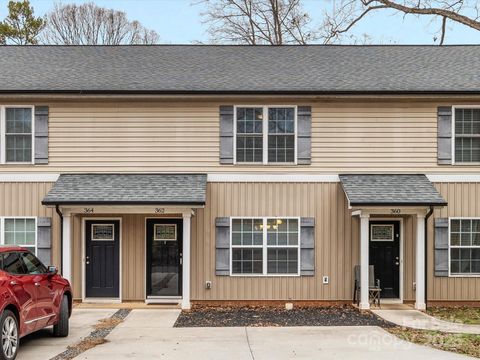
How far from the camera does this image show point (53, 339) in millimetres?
9289

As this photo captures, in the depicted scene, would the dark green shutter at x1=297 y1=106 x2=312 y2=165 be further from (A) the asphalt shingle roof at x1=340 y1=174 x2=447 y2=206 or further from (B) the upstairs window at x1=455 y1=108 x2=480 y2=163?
(B) the upstairs window at x1=455 y1=108 x2=480 y2=163

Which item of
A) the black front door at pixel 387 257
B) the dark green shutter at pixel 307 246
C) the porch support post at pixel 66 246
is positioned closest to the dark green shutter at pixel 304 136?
the dark green shutter at pixel 307 246

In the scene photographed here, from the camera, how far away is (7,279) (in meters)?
7.50

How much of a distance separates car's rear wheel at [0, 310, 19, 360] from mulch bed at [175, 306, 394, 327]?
3.70 m

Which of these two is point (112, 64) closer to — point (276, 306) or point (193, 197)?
Result: point (193, 197)

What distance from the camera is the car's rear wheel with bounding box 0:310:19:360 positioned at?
23.7 feet

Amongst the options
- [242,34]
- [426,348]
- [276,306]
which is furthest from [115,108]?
[242,34]

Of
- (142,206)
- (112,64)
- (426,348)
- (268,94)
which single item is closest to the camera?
(426,348)

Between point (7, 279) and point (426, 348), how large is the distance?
6.22 m

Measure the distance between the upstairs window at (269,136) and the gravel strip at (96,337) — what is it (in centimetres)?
440

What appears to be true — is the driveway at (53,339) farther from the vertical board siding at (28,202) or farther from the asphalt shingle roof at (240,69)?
the asphalt shingle roof at (240,69)

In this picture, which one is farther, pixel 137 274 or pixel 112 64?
pixel 112 64

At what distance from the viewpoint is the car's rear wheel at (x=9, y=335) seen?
721 centimetres

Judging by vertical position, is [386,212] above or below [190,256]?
above
